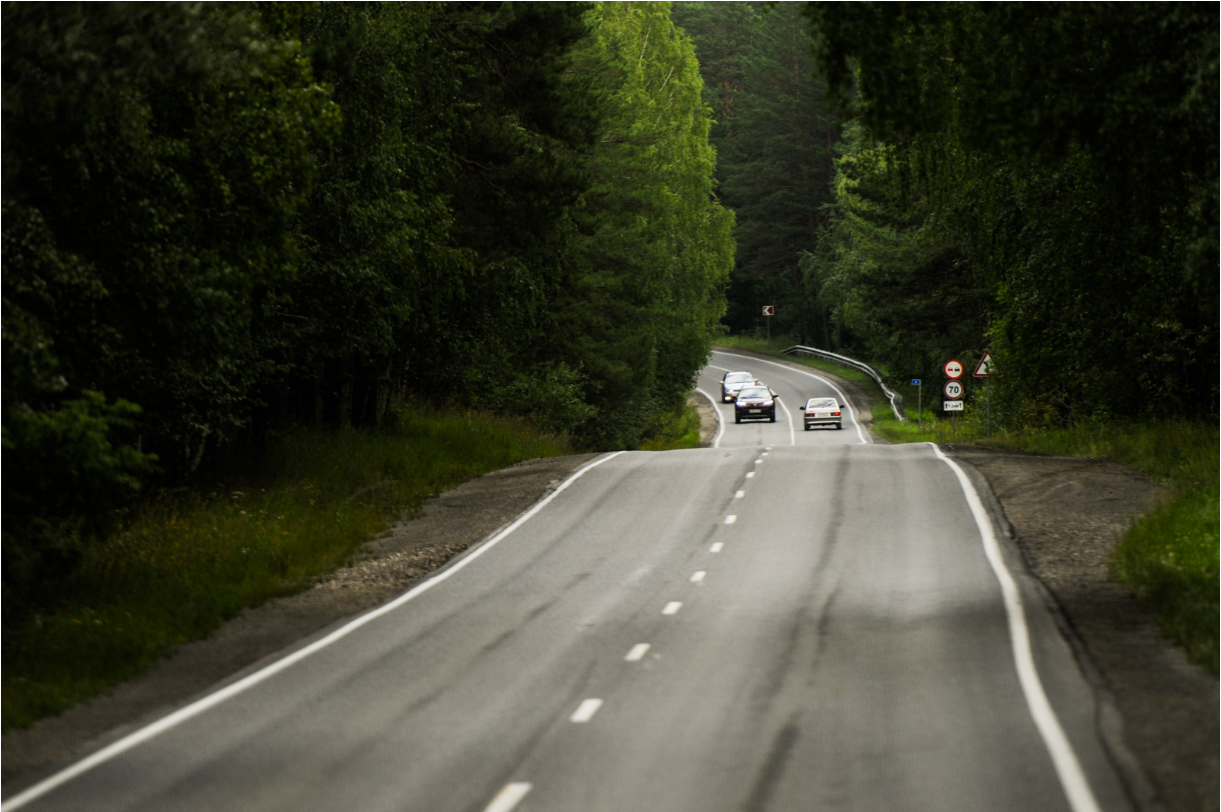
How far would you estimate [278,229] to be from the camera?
16.6 m

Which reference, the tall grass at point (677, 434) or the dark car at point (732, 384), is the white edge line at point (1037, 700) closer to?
the tall grass at point (677, 434)

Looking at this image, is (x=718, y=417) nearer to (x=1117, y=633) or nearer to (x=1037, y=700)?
(x=1117, y=633)

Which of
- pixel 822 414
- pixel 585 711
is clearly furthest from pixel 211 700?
pixel 822 414

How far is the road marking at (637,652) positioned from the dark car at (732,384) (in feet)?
190

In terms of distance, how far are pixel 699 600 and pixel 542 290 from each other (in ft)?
59.1

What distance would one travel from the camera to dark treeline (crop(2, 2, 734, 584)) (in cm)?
1227

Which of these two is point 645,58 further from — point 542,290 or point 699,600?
point 699,600

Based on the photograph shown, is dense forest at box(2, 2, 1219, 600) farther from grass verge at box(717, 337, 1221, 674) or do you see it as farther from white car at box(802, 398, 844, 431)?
white car at box(802, 398, 844, 431)

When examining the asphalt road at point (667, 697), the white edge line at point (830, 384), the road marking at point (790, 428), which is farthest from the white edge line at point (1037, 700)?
the white edge line at point (830, 384)

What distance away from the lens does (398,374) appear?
107 ft

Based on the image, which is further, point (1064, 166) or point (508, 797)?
point (1064, 166)

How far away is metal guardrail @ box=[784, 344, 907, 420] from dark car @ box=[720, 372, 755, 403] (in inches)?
274

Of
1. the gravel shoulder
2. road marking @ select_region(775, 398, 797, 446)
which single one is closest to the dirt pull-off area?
the gravel shoulder

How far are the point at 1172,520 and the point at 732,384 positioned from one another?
54.8m
